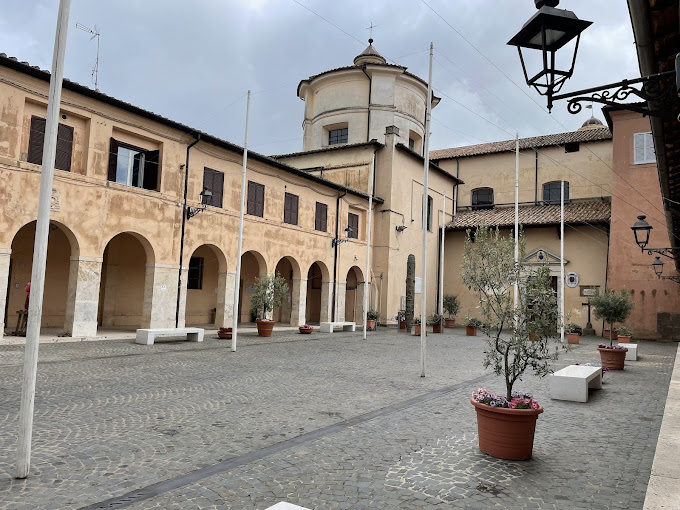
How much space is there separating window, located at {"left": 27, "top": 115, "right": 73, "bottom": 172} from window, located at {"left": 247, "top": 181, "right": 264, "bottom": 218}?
24.4 ft

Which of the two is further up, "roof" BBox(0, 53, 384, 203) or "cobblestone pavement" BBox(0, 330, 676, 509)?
"roof" BBox(0, 53, 384, 203)

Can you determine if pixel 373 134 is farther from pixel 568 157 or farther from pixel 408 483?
pixel 408 483

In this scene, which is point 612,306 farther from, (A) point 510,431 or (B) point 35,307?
(B) point 35,307

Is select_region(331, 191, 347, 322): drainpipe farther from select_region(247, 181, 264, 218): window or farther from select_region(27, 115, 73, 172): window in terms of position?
select_region(27, 115, 73, 172): window

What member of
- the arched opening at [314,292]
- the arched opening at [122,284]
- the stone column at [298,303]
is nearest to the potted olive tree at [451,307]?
the arched opening at [314,292]

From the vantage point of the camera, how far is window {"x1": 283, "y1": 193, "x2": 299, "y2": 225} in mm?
23359

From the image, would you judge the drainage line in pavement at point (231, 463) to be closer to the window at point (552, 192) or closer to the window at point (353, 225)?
the window at point (353, 225)

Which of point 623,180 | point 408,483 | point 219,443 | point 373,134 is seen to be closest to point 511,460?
point 408,483

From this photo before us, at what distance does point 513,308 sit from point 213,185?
15913 mm

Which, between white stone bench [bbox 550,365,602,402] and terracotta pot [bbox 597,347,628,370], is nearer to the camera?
white stone bench [bbox 550,365,602,402]

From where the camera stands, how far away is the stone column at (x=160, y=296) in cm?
1744

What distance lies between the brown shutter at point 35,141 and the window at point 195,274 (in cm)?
936

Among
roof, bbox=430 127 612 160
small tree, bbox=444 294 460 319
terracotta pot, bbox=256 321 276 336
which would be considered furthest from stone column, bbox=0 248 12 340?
roof, bbox=430 127 612 160

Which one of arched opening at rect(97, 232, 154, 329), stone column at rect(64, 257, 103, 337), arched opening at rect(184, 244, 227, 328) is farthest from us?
arched opening at rect(184, 244, 227, 328)
